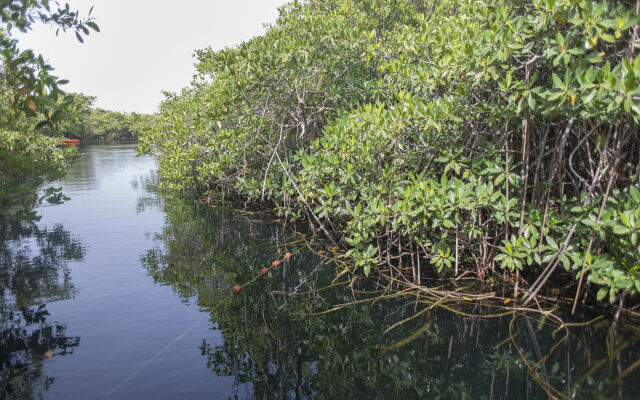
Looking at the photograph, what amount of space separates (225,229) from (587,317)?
6530 mm

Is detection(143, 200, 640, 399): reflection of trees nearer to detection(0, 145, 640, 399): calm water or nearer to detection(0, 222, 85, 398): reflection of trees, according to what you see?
detection(0, 145, 640, 399): calm water

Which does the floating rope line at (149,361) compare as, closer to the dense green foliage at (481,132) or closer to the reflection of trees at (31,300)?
the reflection of trees at (31,300)

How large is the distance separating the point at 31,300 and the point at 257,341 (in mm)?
2913

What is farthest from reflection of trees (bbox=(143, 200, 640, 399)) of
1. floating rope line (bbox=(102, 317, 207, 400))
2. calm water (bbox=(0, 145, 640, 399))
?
floating rope line (bbox=(102, 317, 207, 400))

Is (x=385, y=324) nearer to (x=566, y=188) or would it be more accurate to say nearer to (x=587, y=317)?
(x=587, y=317)

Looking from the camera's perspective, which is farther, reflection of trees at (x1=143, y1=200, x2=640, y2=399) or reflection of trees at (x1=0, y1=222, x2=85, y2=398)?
reflection of trees at (x1=0, y1=222, x2=85, y2=398)

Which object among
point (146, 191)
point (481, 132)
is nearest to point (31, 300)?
point (481, 132)

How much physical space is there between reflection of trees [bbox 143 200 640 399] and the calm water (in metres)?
0.01

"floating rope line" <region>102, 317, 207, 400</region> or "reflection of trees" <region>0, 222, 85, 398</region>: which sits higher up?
"reflection of trees" <region>0, 222, 85, 398</region>

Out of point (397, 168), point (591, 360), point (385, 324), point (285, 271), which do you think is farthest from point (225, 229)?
point (591, 360)

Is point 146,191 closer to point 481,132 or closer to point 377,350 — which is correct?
point 481,132

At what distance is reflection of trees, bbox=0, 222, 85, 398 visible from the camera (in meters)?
3.39

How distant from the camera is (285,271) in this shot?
20.5ft

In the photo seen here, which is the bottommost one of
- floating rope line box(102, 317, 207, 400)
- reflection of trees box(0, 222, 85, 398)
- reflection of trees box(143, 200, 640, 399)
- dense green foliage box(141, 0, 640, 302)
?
reflection of trees box(143, 200, 640, 399)
